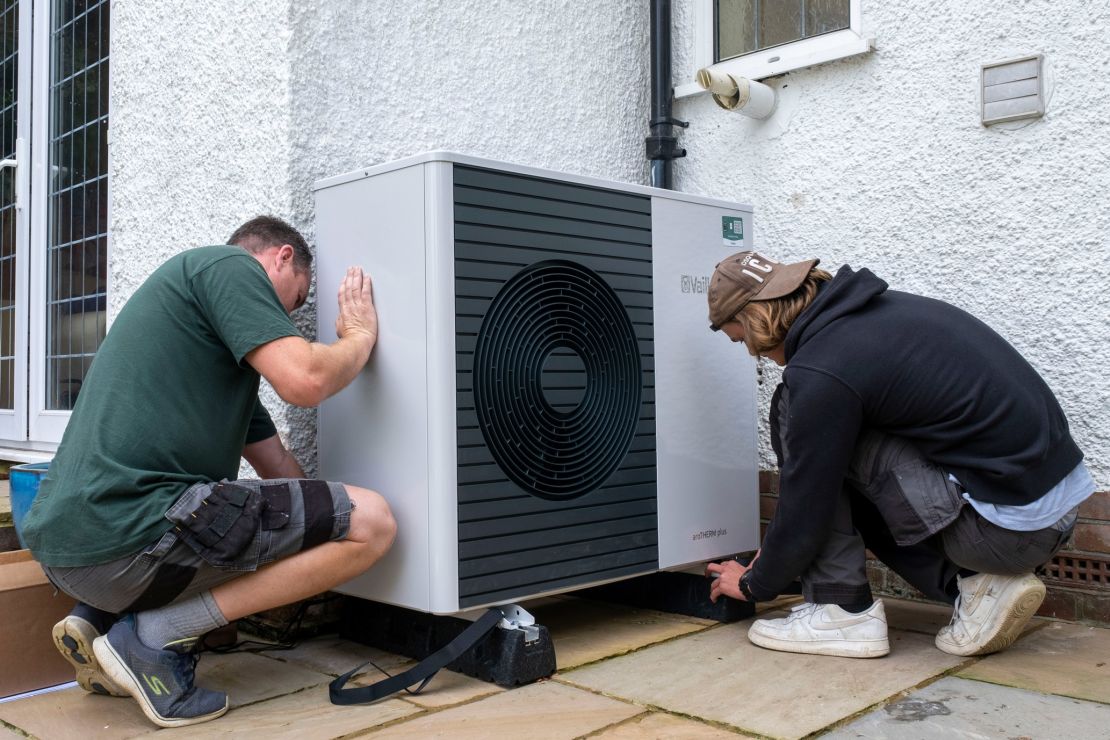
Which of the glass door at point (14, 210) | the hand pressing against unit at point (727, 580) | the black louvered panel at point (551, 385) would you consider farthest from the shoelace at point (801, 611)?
the glass door at point (14, 210)

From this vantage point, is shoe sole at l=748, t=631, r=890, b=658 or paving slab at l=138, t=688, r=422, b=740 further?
shoe sole at l=748, t=631, r=890, b=658

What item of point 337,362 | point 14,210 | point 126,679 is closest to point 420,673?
point 126,679

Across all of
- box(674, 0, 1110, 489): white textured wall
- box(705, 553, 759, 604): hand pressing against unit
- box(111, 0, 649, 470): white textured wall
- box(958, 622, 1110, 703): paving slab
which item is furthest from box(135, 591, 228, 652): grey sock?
box(674, 0, 1110, 489): white textured wall

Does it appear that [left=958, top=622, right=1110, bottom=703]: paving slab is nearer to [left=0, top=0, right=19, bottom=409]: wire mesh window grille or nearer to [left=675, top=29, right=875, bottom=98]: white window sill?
[left=675, top=29, right=875, bottom=98]: white window sill

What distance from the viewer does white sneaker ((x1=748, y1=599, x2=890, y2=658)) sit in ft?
7.34

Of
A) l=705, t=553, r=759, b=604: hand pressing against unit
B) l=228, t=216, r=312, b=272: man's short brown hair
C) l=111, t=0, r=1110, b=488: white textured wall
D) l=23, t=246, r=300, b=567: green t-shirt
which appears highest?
l=111, t=0, r=1110, b=488: white textured wall

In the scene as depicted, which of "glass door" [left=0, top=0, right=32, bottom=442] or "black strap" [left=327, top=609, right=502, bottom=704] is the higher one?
"glass door" [left=0, top=0, right=32, bottom=442]

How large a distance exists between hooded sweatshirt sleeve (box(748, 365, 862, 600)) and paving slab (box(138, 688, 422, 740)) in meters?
0.93

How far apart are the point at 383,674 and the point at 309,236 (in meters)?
1.13

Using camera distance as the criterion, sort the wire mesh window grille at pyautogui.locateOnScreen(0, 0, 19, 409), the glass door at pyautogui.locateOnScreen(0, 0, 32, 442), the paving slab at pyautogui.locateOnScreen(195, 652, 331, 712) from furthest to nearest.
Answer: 1. the wire mesh window grille at pyautogui.locateOnScreen(0, 0, 19, 409)
2. the glass door at pyautogui.locateOnScreen(0, 0, 32, 442)
3. the paving slab at pyautogui.locateOnScreen(195, 652, 331, 712)

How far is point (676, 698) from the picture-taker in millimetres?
1978

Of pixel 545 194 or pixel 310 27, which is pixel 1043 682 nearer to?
pixel 545 194

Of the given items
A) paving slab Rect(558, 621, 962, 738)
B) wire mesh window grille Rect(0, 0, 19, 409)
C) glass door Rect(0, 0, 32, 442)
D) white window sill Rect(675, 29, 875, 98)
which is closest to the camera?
paving slab Rect(558, 621, 962, 738)

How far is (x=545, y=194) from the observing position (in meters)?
2.26
